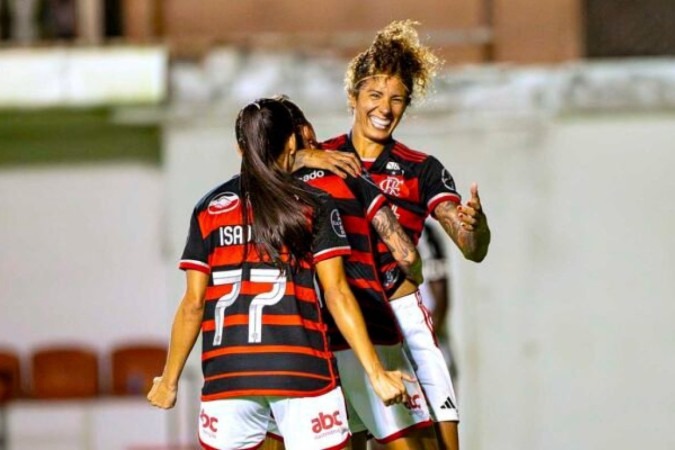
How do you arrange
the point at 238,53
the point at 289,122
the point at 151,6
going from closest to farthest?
the point at 289,122
the point at 238,53
the point at 151,6

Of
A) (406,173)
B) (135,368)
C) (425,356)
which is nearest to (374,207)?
(406,173)

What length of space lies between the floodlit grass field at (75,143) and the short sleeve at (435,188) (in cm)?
707

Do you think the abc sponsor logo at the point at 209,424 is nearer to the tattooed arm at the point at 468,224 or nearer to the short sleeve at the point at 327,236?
the short sleeve at the point at 327,236

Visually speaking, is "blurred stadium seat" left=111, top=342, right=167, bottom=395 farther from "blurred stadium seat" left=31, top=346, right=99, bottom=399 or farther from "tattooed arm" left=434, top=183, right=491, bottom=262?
"tattooed arm" left=434, top=183, right=491, bottom=262

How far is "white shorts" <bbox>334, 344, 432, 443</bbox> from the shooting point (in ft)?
23.4

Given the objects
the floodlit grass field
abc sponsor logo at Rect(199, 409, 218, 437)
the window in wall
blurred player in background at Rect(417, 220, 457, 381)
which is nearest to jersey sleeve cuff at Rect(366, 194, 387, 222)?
abc sponsor logo at Rect(199, 409, 218, 437)

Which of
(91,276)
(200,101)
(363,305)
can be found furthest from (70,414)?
(363,305)

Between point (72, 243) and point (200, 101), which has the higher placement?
point (200, 101)

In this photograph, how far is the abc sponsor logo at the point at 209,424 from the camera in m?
6.62

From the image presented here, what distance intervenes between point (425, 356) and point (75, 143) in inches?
300

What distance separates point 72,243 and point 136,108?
186 centimetres

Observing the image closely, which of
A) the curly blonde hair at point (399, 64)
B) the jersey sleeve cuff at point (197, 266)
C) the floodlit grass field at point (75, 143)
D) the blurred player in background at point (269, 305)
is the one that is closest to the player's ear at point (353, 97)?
the curly blonde hair at point (399, 64)

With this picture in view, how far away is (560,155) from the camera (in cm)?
1315

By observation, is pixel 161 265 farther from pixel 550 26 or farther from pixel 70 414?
pixel 550 26
